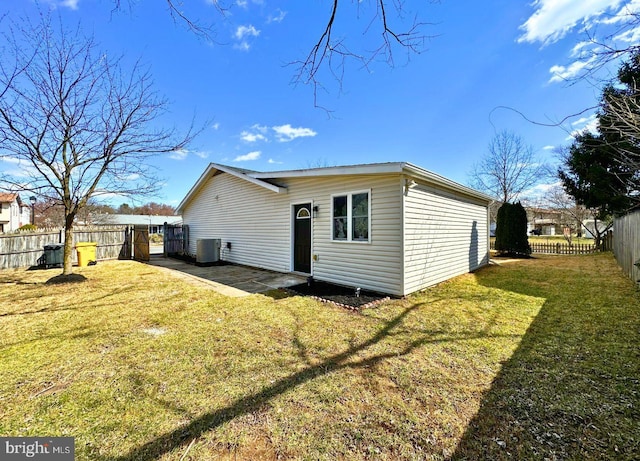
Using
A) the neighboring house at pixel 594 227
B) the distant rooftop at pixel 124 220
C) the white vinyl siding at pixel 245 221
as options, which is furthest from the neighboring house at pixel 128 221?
the neighboring house at pixel 594 227

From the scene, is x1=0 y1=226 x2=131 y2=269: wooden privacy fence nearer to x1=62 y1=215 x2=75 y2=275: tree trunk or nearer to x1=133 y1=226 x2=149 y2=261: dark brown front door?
x1=133 y1=226 x2=149 y2=261: dark brown front door

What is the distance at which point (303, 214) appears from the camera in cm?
821

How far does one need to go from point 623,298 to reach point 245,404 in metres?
7.74

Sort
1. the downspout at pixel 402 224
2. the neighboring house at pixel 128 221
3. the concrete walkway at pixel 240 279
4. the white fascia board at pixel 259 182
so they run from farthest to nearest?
the neighboring house at pixel 128 221
the white fascia board at pixel 259 182
the concrete walkway at pixel 240 279
the downspout at pixel 402 224

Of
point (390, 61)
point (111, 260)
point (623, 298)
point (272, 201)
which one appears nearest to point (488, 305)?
point (623, 298)

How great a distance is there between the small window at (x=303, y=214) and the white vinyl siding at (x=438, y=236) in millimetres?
3099

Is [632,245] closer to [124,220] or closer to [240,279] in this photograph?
[240,279]

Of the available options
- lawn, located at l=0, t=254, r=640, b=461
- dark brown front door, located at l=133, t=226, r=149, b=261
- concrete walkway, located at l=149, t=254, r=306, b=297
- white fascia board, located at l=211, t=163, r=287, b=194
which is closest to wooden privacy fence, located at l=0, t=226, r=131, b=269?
dark brown front door, located at l=133, t=226, r=149, b=261

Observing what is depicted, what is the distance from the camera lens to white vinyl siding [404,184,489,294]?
6.19 m

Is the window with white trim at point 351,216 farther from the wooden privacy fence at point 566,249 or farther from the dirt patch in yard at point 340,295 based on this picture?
the wooden privacy fence at point 566,249

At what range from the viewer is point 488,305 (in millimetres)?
5496

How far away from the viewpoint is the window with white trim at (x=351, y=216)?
6541 mm

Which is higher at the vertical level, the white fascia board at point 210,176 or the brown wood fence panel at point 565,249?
the white fascia board at point 210,176

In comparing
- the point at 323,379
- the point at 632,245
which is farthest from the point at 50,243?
the point at 632,245
